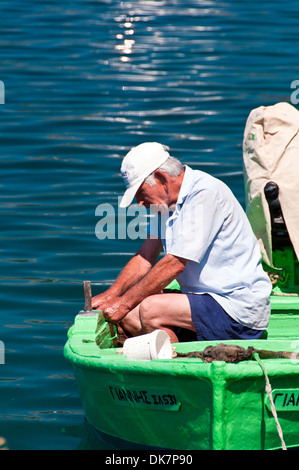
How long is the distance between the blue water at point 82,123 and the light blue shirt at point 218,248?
1377 mm

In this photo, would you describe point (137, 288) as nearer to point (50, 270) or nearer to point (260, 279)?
point (260, 279)

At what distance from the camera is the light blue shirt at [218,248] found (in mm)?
5062

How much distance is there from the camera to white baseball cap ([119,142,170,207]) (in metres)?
5.16

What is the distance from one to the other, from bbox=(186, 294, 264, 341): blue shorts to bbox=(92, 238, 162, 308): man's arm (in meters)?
0.76

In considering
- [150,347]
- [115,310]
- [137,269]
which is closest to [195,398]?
[150,347]

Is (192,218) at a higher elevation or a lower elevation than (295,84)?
higher

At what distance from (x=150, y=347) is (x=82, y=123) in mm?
8916

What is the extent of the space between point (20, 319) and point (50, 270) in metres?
1.13

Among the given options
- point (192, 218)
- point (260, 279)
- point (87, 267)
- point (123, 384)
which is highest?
point (192, 218)

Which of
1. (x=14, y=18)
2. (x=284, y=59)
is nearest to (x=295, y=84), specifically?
(x=284, y=59)

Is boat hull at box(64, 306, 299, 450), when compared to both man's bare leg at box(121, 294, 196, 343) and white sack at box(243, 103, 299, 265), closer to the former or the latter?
man's bare leg at box(121, 294, 196, 343)

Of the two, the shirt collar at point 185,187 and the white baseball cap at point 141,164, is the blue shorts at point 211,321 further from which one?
the white baseball cap at point 141,164

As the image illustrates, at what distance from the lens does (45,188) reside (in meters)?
11.0

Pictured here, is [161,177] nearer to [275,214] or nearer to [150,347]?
[150,347]
